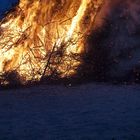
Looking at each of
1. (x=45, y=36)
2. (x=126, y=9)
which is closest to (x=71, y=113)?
(x=45, y=36)

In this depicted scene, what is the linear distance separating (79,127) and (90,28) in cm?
401

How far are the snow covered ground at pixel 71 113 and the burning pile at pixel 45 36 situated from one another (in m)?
0.79

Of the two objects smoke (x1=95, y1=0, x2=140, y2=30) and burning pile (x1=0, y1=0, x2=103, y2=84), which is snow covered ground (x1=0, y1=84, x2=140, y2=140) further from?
smoke (x1=95, y1=0, x2=140, y2=30)

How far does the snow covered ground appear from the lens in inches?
280

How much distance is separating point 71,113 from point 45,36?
10.1ft

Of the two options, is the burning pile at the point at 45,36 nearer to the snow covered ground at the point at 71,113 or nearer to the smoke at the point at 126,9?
the smoke at the point at 126,9

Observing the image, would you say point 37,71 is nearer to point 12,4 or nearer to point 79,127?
point 12,4

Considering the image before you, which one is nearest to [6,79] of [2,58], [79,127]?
[2,58]

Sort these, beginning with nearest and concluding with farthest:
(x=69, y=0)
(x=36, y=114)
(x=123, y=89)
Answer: (x=36, y=114) < (x=123, y=89) < (x=69, y=0)

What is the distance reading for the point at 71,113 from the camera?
8070 millimetres

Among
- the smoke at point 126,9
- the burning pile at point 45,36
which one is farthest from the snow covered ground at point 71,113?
the smoke at point 126,9

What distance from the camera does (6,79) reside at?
33.4 ft

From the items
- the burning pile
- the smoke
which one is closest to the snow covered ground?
the burning pile

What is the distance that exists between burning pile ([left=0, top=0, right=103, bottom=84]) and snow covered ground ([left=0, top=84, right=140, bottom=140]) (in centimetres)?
79
